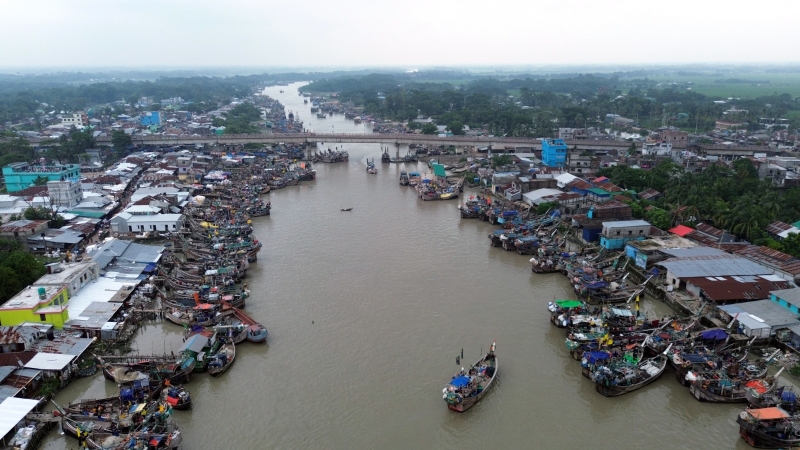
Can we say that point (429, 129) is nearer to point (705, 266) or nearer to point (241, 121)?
point (241, 121)

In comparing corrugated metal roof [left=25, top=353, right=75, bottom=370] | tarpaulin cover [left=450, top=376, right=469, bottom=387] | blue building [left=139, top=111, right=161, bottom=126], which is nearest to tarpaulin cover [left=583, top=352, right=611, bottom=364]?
tarpaulin cover [left=450, top=376, right=469, bottom=387]

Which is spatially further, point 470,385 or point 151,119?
point 151,119

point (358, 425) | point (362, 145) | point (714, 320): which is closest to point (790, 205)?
point (714, 320)

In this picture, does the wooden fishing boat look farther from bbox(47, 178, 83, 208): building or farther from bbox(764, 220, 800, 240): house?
bbox(764, 220, 800, 240): house

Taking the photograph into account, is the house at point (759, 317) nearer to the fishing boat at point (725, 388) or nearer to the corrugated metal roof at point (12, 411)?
the fishing boat at point (725, 388)

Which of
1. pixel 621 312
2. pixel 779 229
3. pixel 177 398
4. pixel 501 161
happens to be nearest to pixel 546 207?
pixel 779 229
